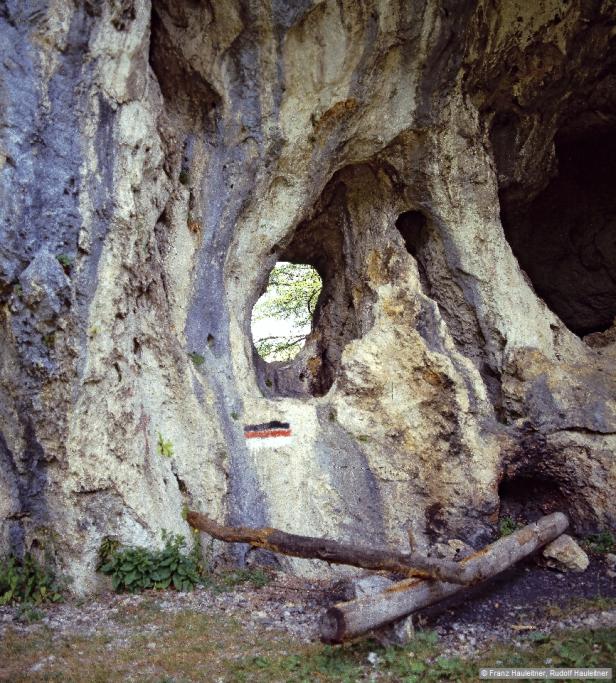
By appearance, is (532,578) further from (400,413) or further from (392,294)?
(392,294)

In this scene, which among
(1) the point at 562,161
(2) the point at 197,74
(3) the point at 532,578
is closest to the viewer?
(3) the point at 532,578

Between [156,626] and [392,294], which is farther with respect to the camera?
[392,294]

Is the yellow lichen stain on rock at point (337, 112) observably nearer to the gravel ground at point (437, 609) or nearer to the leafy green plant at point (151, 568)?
the leafy green plant at point (151, 568)

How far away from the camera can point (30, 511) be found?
17.3 feet

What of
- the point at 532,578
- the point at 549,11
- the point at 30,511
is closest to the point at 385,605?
the point at 532,578

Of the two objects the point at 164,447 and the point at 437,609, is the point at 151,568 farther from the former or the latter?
the point at 437,609

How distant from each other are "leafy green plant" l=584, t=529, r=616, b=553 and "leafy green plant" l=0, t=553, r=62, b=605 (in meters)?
5.33

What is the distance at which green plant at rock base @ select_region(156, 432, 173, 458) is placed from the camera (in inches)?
238

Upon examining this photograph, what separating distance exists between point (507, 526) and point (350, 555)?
3217 mm

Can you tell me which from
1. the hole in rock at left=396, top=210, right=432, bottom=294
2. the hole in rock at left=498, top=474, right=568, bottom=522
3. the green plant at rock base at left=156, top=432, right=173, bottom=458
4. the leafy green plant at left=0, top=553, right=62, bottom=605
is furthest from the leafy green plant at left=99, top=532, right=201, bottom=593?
the hole in rock at left=396, top=210, right=432, bottom=294

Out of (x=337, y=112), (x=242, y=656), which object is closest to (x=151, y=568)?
(x=242, y=656)

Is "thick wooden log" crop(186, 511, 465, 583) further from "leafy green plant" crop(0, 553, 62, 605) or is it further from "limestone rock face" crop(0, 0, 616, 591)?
"leafy green plant" crop(0, 553, 62, 605)

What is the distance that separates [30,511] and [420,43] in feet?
20.6

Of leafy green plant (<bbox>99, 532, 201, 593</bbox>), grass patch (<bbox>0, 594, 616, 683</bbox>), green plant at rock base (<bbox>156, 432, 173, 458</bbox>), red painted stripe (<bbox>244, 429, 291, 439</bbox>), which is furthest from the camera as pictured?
red painted stripe (<bbox>244, 429, 291, 439</bbox>)
